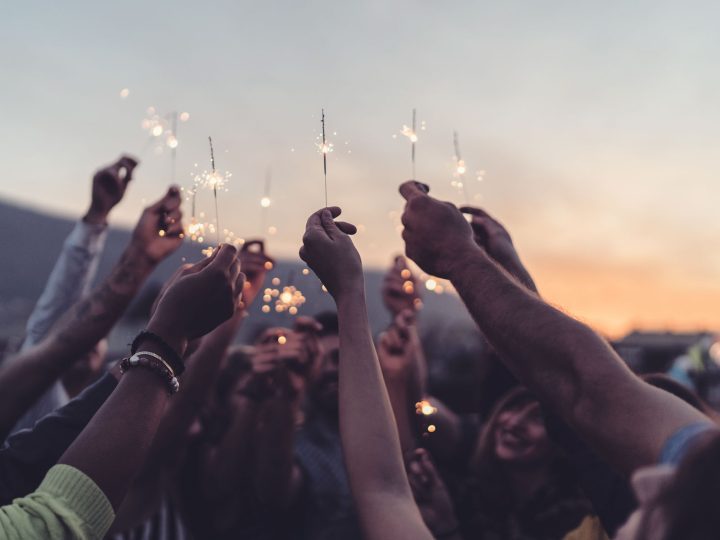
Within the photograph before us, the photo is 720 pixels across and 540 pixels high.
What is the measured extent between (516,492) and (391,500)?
75.8 inches

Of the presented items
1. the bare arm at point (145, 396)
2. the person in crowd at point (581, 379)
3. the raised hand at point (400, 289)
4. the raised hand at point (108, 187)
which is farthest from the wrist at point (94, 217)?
the person in crowd at point (581, 379)

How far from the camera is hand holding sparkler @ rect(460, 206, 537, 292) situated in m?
2.12

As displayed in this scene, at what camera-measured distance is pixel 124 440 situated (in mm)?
1365

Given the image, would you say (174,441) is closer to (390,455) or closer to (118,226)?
(390,455)

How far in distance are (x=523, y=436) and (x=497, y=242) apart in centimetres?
142

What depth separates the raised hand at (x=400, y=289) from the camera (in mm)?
4020

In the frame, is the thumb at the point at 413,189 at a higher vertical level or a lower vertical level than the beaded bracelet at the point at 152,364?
higher

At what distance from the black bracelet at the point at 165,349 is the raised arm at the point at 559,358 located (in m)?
0.73

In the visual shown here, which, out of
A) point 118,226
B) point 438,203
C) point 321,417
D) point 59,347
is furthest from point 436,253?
point 118,226

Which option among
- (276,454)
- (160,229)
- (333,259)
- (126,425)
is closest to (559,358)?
(333,259)

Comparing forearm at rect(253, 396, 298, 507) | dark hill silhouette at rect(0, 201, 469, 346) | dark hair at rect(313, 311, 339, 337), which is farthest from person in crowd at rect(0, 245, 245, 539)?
dark hill silhouette at rect(0, 201, 469, 346)

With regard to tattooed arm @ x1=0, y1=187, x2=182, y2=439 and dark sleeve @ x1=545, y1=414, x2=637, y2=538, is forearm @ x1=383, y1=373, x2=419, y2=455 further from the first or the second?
tattooed arm @ x1=0, y1=187, x2=182, y2=439

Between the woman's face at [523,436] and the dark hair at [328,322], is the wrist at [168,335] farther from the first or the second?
the dark hair at [328,322]

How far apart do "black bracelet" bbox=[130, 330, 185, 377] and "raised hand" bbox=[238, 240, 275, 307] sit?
1.26 metres
